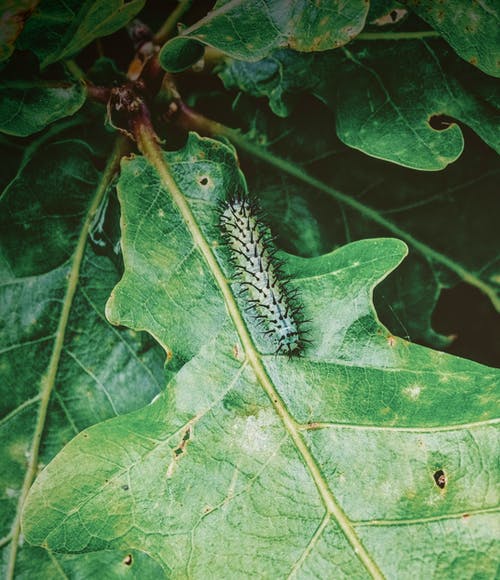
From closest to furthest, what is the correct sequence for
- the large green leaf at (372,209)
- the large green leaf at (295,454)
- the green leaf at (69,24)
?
the large green leaf at (295,454) → the green leaf at (69,24) → the large green leaf at (372,209)

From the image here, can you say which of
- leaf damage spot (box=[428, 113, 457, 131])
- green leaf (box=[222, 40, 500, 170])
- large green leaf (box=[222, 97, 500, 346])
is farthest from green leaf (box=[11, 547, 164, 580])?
leaf damage spot (box=[428, 113, 457, 131])

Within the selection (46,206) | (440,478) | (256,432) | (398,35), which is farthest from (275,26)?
(440,478)

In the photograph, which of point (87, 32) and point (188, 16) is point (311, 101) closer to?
point (188, 16)

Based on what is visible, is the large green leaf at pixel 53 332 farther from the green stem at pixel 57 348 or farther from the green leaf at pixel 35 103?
the green leaf at pixel 35 103

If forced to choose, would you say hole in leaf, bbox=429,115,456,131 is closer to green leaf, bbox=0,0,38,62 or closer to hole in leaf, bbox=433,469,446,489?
hole in leaf, bbox=433,469,446,489

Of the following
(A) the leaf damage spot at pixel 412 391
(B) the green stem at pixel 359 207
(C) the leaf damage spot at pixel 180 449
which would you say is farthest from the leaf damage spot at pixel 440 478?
(B) the green stem at pixel 359 207
